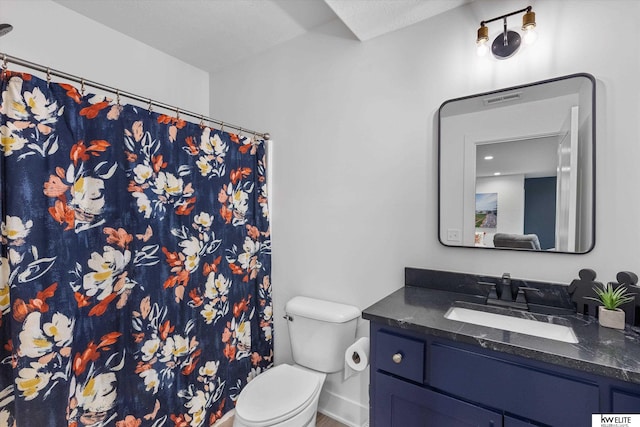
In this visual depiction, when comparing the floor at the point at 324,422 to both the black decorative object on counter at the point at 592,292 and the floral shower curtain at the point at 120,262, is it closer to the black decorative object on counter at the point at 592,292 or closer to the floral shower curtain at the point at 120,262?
the floral shower curtain at the point at 120,262

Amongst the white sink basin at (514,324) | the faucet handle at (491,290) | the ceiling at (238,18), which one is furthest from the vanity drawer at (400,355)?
the ceiling at (238,18)

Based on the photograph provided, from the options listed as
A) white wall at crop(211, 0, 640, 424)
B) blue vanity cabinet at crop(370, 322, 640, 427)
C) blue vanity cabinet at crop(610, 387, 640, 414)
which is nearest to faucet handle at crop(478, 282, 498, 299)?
white wall at crop(211, 0, 640, 424)

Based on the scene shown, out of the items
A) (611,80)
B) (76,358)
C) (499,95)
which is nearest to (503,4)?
(499,95)

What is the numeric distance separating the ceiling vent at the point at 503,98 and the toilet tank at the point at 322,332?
1.32 meters

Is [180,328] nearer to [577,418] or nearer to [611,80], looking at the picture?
[577,418]

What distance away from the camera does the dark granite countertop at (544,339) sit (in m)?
0.85

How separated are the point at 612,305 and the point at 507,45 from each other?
1140 mm

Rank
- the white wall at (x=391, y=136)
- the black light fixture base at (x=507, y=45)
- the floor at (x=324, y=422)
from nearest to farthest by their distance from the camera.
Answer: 1. the white wall at (x=391, y=136)
2. the black light fixture base at (x=507, y=45)
3. the floor at (x=324, y=422)

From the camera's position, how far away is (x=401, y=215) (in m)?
1.70

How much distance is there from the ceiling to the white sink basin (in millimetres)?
1482

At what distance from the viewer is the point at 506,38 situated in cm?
136

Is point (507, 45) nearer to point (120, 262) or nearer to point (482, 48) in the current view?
point (482, 48)

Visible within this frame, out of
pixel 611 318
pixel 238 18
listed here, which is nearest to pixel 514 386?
pixel 611 318

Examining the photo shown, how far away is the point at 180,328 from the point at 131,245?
0.54 meters
